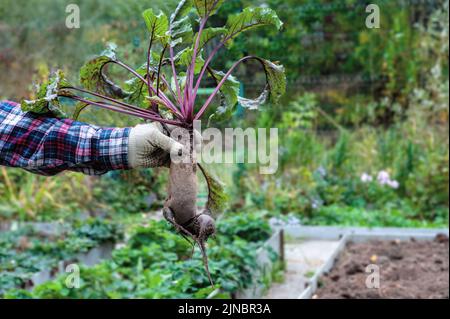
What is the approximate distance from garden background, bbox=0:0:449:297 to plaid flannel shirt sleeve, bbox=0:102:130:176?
143cm

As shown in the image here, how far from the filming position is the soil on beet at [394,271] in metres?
4.79

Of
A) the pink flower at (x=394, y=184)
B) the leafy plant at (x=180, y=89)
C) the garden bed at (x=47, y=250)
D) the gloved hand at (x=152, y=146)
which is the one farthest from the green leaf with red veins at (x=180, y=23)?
the pink flower at (x=394, y=184)

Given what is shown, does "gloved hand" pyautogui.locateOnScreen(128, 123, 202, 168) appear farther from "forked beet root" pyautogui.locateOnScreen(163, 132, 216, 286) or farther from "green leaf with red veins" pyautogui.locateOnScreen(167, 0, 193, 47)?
"green leaf with red veins" pyautogui.locateOnScreen(167, 0, 193, 47)

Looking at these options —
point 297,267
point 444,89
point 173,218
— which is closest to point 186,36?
point 173,218

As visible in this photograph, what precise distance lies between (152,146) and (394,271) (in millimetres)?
3801

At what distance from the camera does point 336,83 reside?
11289mm

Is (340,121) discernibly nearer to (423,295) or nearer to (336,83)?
(336,83)

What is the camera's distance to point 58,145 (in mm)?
2033

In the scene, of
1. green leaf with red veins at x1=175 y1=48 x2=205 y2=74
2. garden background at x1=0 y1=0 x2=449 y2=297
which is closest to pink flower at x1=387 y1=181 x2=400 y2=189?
garden background at x1=0 y1=0 x2=449 y2=297

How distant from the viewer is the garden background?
521cm

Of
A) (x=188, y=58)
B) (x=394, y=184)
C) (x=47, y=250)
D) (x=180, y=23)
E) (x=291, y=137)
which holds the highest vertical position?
(x=180, y=23)

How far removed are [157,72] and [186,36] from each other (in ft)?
0.47

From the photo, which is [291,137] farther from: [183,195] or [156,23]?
[183,195]

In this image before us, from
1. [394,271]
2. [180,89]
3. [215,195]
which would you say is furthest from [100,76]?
[394,271]
